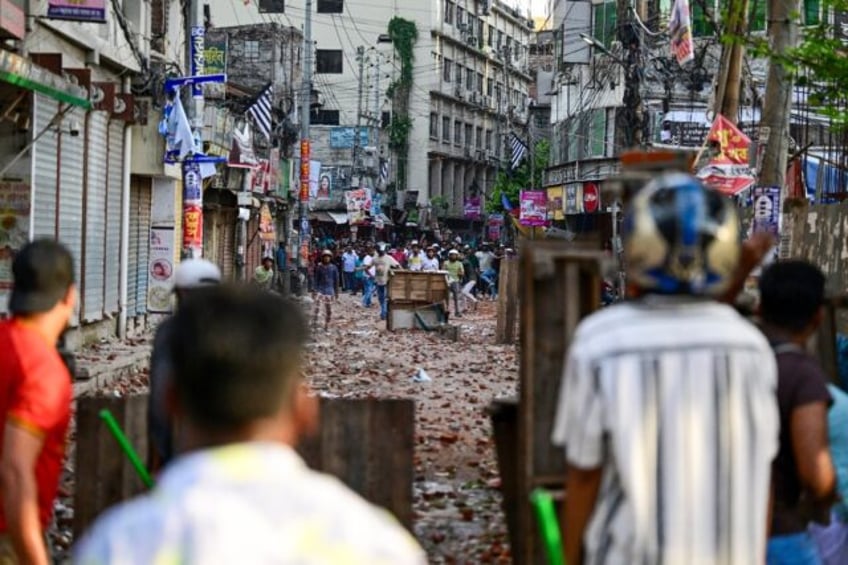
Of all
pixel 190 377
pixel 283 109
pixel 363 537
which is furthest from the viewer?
pixel 283 109

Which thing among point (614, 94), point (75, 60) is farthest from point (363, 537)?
point (614, 94)

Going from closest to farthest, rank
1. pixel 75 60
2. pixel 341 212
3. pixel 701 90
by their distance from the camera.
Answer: pixel 75 60 < pixel 701 90 < pixel 341 212

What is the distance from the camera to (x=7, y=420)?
4.75m

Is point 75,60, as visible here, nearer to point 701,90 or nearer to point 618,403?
point 618,403

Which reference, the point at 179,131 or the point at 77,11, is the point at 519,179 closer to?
the point at 179,131

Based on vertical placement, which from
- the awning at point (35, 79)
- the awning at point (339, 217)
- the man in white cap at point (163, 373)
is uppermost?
the awning at point (35, 79)

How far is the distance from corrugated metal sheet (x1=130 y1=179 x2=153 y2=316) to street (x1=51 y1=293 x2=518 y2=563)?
10.6ft

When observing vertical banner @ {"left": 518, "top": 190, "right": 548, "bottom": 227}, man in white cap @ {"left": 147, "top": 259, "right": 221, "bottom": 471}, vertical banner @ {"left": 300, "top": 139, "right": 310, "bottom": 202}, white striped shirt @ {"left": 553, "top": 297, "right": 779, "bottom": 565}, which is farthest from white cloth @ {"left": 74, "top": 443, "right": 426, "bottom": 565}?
vertical banner @ {"left": 518, "top": 190, "right": 548, "bottom": 227}

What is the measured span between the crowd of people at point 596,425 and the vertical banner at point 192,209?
18.5 meters

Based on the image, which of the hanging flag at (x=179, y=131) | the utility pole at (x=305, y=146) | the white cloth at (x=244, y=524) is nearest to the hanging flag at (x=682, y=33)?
the hanging flag at (x=179, y=131)

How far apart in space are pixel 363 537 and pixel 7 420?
2799 millimetres

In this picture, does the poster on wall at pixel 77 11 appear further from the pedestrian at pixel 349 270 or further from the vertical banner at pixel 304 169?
the pedestrian at pixel 349 270

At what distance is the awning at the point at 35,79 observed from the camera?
13148 mm

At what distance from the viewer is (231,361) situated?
2.44 m
